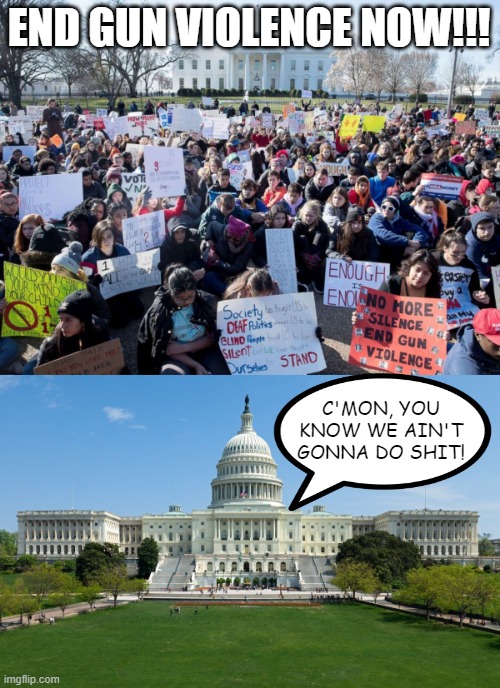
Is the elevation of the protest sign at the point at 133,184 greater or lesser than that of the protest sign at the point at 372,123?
lesser

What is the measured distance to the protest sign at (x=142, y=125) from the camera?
20.9 m

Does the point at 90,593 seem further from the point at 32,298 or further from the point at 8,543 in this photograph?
the point at 32,298

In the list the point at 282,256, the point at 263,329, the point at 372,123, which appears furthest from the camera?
the point at 372,123

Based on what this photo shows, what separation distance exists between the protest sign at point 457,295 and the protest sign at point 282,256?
193 centimetres

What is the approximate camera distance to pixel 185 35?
38.5 ft

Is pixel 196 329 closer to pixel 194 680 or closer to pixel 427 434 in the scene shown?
pixel 427 434

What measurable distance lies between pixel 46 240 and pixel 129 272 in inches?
42.3

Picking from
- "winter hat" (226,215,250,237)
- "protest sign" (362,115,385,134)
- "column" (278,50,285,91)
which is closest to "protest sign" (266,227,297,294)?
"winter hat" (226,215,250,237)

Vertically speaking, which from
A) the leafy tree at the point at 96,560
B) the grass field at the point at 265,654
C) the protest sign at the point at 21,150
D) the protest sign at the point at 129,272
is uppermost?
the protest sign at the point at 21,150

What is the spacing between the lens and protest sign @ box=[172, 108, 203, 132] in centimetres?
2095

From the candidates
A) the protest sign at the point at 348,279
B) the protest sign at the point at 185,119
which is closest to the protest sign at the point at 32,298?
Result: the protest sign at the point at 348,279

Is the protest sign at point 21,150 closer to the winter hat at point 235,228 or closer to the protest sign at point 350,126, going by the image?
the protest sign at point 350,126
